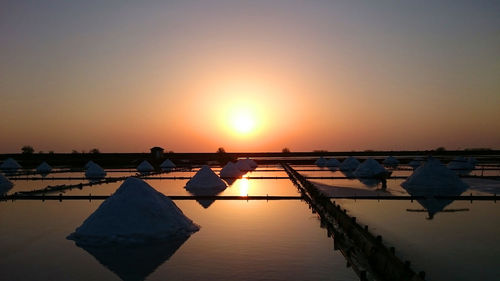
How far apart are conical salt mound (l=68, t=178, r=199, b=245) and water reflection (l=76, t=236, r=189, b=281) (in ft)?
1.23

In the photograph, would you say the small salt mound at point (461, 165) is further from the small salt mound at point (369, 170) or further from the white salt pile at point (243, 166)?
the white salt pile at point (243, 166)

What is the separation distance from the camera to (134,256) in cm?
998

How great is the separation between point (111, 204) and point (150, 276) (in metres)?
4.65

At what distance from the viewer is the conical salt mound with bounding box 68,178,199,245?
11.5 m

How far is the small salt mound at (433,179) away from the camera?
24.8 meters

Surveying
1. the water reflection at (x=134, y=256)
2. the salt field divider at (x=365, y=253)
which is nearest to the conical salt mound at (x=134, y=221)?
the water reflection at (x=134, y=256)

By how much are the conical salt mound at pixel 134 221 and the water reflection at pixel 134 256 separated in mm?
373

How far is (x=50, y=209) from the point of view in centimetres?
1788

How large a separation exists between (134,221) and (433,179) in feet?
65.2

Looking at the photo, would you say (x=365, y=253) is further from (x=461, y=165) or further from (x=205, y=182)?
(x=461, y=165)

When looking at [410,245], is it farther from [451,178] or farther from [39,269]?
[451,178]

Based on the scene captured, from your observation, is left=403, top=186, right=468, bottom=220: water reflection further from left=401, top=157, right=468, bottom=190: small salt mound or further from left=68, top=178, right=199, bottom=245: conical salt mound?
left=68, top=178, right=199, bottom=245: conical salt mound

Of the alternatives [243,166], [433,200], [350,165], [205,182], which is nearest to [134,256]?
[433,200]

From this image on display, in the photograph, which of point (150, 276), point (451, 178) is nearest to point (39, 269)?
point (150, 276)
